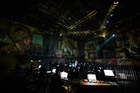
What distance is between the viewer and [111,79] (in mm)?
4562

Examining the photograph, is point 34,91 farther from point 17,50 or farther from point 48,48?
point 48,48

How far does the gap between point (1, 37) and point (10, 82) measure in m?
4.21

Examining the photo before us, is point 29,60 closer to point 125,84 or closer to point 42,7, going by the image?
point 42,7

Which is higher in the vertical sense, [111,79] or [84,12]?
[84,12]

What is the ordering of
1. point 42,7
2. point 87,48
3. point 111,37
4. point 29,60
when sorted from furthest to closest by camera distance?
1. point 87,48
2. point 111,37
3. point 29,60
4. point 42,7

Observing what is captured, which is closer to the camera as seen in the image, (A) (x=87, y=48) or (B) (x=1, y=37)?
(B) (x=1, y=37)

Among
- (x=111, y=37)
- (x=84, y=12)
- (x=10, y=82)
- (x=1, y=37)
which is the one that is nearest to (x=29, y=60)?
(x=1, y=37)

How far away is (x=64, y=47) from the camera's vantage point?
12.2 metres

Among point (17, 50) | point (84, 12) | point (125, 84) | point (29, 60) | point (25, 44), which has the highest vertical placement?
point (84, 12)

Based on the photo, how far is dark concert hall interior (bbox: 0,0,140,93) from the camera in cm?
380

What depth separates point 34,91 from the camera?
11.4 ft

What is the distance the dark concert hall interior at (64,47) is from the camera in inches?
149

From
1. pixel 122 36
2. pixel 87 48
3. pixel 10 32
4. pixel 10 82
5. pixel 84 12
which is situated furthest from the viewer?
pixel 87 48

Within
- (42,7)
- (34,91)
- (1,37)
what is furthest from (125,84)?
(1,37)
